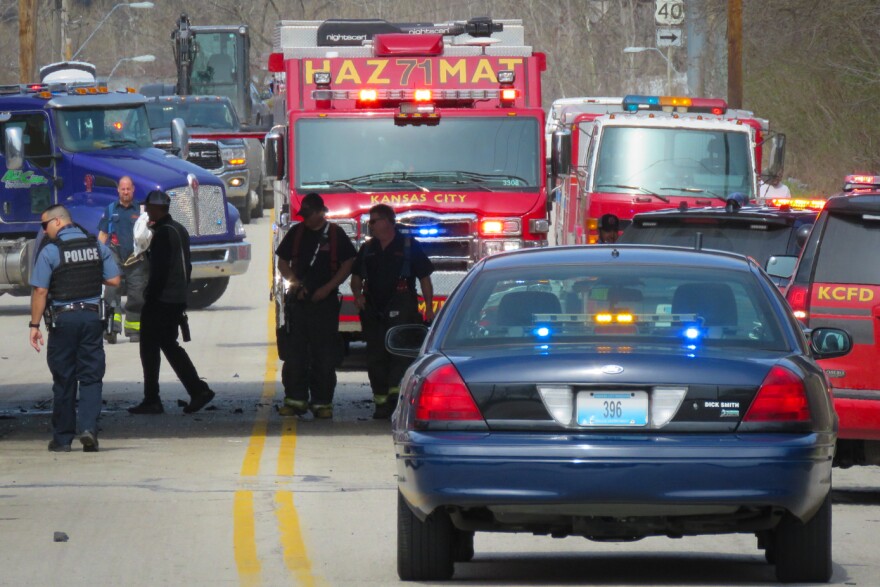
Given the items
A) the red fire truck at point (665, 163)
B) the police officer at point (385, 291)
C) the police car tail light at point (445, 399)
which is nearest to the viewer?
the police car tail light at point (445, 399)

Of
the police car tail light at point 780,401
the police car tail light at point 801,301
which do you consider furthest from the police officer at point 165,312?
the police car tail light at point 780,401

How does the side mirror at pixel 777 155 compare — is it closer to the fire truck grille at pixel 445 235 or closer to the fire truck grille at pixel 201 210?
the fire truck grille at pixel 445 235

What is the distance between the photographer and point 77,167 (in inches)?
917

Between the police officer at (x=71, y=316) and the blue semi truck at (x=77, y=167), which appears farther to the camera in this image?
the blue semi truck at (x=77, y=167)

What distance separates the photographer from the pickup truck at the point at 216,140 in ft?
125

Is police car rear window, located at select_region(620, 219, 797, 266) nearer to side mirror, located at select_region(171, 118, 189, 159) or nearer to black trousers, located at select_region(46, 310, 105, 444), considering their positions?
black trousers, located at select_region(46, 310, 105, 444)

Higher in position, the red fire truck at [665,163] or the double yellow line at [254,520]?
the red fire truck at [665,163]

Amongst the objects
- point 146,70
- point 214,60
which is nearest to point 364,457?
point 214,60

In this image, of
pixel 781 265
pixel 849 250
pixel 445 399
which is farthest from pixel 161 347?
pixel 445 399

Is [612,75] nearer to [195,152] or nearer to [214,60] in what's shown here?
[214,60]

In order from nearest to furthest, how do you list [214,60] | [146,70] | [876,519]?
[876,519] → [214,60] → [146,70]

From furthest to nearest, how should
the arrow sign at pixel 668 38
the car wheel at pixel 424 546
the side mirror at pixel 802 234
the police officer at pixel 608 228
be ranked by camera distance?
the arrow sign at pixel 668 38 → the police officer at pixel 608 228 → the side mirror at pixel 802 234 → the car wheel at pixel 424 546

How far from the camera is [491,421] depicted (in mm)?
7121

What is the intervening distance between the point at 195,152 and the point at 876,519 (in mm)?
28719
